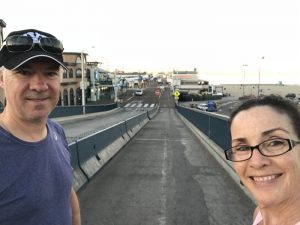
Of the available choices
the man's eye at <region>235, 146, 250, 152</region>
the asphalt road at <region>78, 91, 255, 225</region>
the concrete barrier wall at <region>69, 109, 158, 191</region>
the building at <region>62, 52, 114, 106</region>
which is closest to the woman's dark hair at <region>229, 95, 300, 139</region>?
the man's eye at <region>235, 146, 250, 152</region>

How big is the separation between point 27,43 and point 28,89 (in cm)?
32

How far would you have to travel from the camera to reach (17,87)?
2785 mm

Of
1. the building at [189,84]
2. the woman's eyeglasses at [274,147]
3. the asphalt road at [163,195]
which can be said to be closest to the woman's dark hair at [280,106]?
the woman's eyeglasses at [274,147]

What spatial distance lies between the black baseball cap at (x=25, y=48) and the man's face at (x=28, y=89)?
63 millimetres

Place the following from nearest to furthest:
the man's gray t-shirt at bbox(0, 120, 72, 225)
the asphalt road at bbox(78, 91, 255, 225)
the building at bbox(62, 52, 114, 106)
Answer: the man's gray t-shirt at bbox(0, 120, 72, 225) → the asphalt road at bbox(78, 91, 255, 225) → the building at bbox(62, 52, 114, 106)

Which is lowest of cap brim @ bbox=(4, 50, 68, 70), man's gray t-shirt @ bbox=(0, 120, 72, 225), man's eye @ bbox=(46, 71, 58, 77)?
man's gray t-shirt @ bbox=(0, 120, 72, 225)

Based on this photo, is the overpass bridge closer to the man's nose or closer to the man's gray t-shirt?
the man's gray t-shirt

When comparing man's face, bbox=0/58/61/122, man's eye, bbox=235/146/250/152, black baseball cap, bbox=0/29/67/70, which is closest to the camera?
man's eye, bbox=235/146/250/152

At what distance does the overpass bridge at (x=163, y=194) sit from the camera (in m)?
6.91

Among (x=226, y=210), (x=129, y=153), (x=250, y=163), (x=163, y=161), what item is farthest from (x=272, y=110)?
(x=129, y=153)

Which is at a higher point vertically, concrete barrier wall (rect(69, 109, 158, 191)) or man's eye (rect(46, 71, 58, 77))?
man's eye (rect(46, 71, 58, 77))

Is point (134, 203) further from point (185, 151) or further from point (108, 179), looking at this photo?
point (185, 151)

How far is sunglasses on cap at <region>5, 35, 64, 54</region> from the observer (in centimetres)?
271

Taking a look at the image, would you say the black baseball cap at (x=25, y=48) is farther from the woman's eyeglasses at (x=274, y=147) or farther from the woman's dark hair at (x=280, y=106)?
the woman's eyeglasses at (x=274, y=147)
